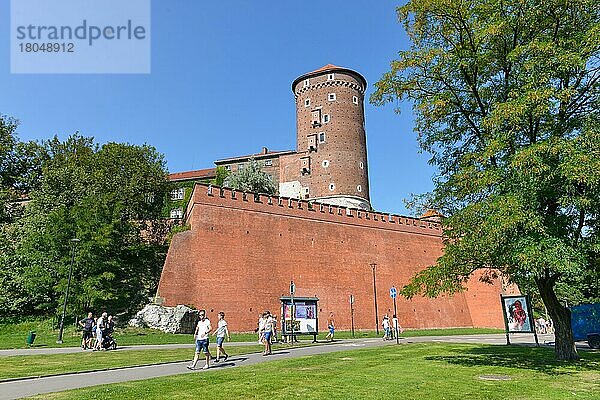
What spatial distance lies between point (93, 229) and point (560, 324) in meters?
28.8

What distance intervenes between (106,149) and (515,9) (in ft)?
136

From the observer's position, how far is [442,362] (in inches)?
589

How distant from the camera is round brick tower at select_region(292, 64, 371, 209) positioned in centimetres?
6106

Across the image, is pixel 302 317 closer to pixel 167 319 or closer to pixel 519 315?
pixel 167 319

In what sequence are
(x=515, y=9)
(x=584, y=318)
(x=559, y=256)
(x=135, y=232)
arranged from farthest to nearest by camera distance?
(x=135, y=232) < (x=584, y=318) < (x=515, y=9) < (x=559, y=256)

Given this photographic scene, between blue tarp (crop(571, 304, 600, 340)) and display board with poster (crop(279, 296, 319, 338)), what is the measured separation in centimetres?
1345

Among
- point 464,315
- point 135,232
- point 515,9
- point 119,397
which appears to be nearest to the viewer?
point 119,397

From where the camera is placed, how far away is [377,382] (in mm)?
10609

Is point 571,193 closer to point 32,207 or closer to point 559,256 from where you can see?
point 559,256

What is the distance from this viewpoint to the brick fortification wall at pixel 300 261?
1347 inches

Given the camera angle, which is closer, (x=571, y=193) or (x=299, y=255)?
(x=571, y=193)

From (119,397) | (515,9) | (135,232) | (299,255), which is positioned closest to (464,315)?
(299,255)

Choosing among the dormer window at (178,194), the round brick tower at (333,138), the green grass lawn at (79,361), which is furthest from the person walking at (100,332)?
the round brick tower at (333,138)

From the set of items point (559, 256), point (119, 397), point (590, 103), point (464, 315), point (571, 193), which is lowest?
point (464, 315)
